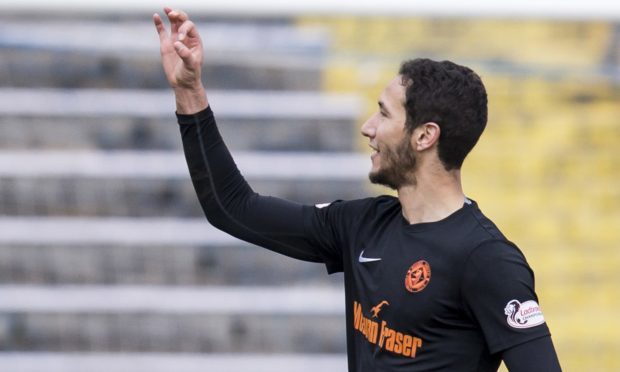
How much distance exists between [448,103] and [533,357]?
1.41 ft

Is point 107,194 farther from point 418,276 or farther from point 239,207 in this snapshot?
point 418,276

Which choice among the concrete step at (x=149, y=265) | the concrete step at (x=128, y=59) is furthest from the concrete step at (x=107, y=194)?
the concrete step at (x=128, y=59)

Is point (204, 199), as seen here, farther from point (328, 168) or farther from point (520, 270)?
point (328, 168)

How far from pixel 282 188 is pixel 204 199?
A: 5959 millimetres

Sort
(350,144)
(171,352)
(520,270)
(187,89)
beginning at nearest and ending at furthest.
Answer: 1. (520,270)
2. (187,89)
3. (171,352)
4. (350,144)

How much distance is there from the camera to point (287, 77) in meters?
8.45

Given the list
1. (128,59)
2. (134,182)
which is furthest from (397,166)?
(128,59)

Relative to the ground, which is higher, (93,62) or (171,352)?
(93,62)

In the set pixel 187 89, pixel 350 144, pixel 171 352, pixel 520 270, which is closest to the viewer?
pixel 520 270

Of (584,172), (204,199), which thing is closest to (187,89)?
(204,199)

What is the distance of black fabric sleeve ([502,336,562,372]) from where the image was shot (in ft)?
5.40

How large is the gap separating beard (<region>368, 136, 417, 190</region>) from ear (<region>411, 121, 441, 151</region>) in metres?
0.01

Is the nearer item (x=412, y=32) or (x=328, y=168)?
(x=328, y=168)

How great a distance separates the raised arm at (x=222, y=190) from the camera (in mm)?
1937
